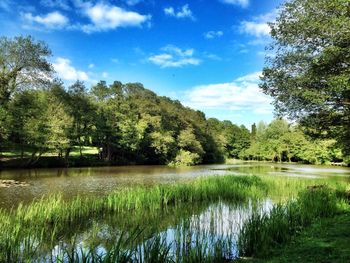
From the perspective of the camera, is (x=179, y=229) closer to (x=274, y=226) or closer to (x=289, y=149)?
(x=274, y=226)

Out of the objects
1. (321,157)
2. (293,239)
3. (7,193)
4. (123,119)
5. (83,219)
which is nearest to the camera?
(293,239)

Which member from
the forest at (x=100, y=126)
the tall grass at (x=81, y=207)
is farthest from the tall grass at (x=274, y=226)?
the forest at (x=100, y=126)

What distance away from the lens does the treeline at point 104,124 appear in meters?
38.8

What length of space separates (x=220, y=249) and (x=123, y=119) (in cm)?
4884

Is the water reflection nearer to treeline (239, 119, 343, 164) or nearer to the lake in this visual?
the lake

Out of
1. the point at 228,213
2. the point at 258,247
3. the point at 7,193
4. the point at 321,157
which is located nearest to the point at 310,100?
the point at 228,213

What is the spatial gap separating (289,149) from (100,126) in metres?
50.0

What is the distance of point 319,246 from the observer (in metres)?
7.63

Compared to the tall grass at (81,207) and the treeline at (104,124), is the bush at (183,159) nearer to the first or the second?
the treeline at (104,124)

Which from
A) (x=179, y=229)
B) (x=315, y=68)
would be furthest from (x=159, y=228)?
(x=315, y=68)

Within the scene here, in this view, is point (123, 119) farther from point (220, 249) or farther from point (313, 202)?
point (220, 249)

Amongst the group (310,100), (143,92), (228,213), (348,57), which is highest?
(143,92)

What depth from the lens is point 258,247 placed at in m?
7.88

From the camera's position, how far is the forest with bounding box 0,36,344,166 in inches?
1418
